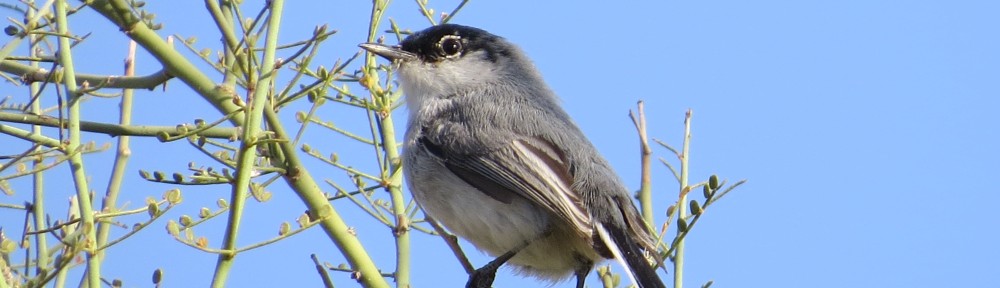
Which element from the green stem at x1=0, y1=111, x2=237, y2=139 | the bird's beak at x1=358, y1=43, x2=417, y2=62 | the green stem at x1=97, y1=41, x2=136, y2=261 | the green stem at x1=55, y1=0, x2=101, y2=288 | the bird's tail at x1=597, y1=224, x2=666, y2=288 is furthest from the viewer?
the bird's beak at x1=358, y1=43, x2=417, y2=62

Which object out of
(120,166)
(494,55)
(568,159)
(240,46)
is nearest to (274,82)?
(240,46)

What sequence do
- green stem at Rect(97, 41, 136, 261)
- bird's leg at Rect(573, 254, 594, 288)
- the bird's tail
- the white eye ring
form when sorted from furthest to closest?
the white eye ring < bird's leg at Rect(573, 254, 594, 288) < the bird's tail < green stem at Rect(97, 41, 136, 261)

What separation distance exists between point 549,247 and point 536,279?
0.23m

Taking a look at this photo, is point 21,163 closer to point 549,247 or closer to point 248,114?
point 248,114

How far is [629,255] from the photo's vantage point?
11.3 feet

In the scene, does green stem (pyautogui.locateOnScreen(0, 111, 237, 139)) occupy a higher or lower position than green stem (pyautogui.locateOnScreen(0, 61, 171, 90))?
lower

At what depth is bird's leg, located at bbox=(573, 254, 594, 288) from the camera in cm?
380

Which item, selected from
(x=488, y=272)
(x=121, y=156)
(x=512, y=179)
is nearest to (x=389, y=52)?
(x=512, y=179)

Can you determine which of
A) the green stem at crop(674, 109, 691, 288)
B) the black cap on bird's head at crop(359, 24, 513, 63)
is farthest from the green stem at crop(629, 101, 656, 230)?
the black cap on bird's head at crop(359, 24, 513, 63)

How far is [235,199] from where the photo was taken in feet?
7.30

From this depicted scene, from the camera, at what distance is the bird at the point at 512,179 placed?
361cm

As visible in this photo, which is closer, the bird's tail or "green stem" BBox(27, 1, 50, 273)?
"green stem" BBox(27, 1, 50, 273)

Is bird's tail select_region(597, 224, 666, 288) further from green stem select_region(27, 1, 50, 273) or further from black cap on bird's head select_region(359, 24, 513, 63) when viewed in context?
green stem select_region(27, 1, 50, 273)

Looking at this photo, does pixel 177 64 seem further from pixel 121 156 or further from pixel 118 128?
pixel 121 156
